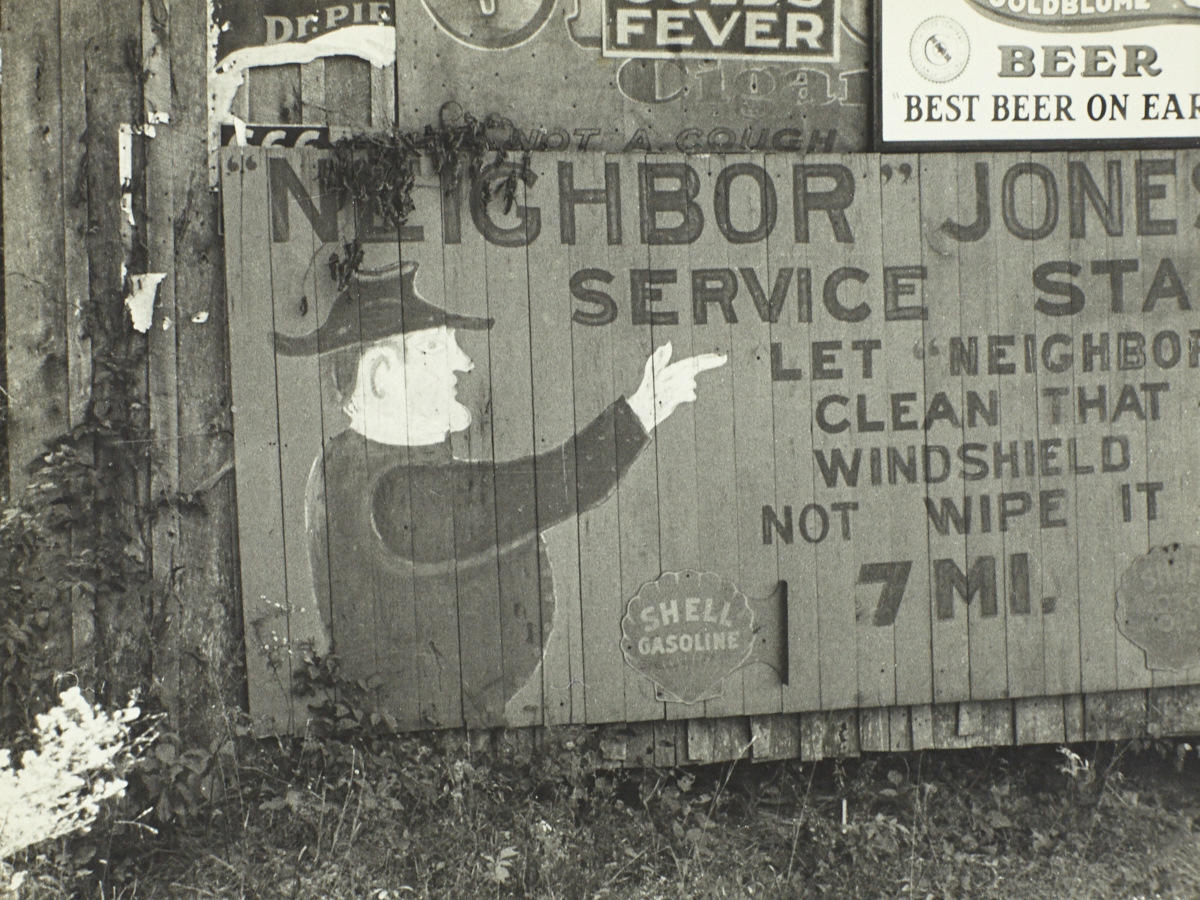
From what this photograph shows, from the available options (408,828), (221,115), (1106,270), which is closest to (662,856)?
(408,828)

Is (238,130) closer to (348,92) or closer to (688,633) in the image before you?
(348,92)

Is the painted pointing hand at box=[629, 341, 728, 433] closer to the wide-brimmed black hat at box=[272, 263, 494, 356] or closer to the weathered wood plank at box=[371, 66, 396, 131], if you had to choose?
the wide-brimmed black hat at box=[272, 263, 494, 356]

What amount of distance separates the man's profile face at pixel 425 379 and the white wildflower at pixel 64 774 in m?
1.34

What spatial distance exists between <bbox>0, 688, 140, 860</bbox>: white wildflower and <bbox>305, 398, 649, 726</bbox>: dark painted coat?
0.79 metres

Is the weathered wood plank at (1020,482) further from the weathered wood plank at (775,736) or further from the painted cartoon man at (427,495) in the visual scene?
the painted cartoon man at (427,495)

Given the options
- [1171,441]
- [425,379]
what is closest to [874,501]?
[1171,441]

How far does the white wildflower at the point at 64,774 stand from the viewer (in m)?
3.23

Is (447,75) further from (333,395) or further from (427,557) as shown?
(427,557)

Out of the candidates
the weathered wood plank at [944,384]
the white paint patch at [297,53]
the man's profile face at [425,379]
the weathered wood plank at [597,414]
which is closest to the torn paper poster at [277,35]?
the white paint patch at [297,53]

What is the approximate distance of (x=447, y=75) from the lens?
3717 mm

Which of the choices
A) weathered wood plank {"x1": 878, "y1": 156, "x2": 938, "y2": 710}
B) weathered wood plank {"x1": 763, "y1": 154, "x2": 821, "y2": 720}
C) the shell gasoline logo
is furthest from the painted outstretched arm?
weathered wood plank {"x1": 878, "y1": 156, "x2": 938, "y2": 710}

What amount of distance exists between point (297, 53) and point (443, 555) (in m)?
1.83

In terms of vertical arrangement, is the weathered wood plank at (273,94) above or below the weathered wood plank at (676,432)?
above

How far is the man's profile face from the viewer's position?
3646 mm
